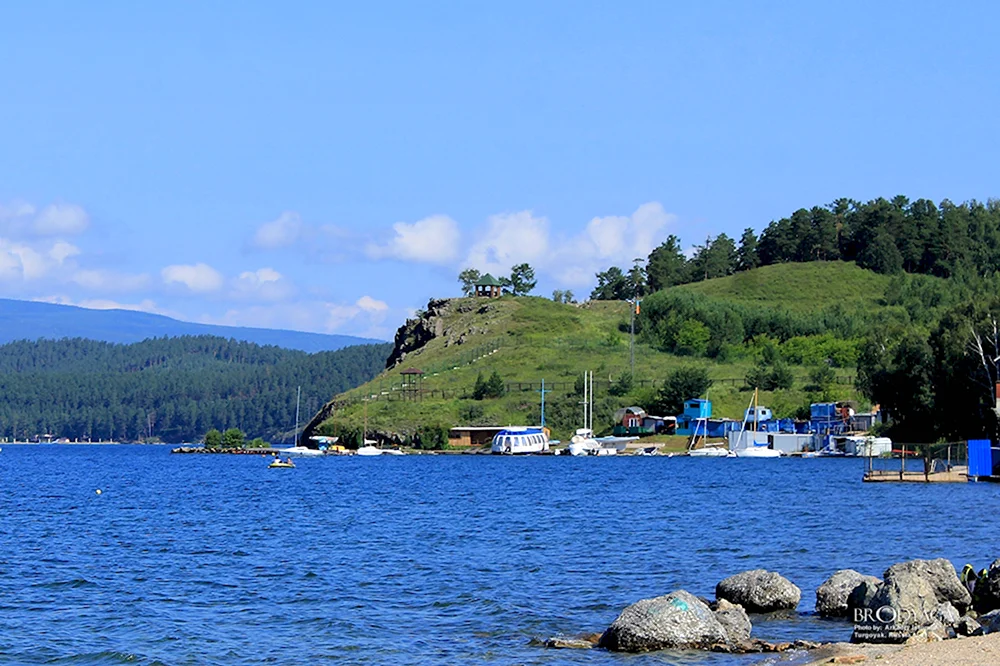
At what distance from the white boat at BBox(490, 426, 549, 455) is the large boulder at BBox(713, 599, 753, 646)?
125m

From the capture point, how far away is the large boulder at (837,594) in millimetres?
29688

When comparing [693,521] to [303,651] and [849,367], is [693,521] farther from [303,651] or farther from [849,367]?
[849,367]

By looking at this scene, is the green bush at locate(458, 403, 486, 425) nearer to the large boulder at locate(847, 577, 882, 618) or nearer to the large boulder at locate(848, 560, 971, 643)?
the large boulder at locate(847, 577, 882, 618)

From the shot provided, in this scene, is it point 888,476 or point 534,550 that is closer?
point 534,550

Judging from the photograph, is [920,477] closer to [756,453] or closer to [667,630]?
[756,453]

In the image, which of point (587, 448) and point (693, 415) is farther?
point (693, 415)

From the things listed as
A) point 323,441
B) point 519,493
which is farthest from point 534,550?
point 323,441

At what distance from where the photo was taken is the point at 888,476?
271ft

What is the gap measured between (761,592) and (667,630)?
5.12 m

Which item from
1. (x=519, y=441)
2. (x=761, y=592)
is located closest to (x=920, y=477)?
(x=761, y=592)

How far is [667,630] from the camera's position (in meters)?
26.1

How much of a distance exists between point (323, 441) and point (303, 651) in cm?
14942

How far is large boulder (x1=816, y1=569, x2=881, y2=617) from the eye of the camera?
2969 cm

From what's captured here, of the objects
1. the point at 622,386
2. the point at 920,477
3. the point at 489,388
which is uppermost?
the point at 622,386
